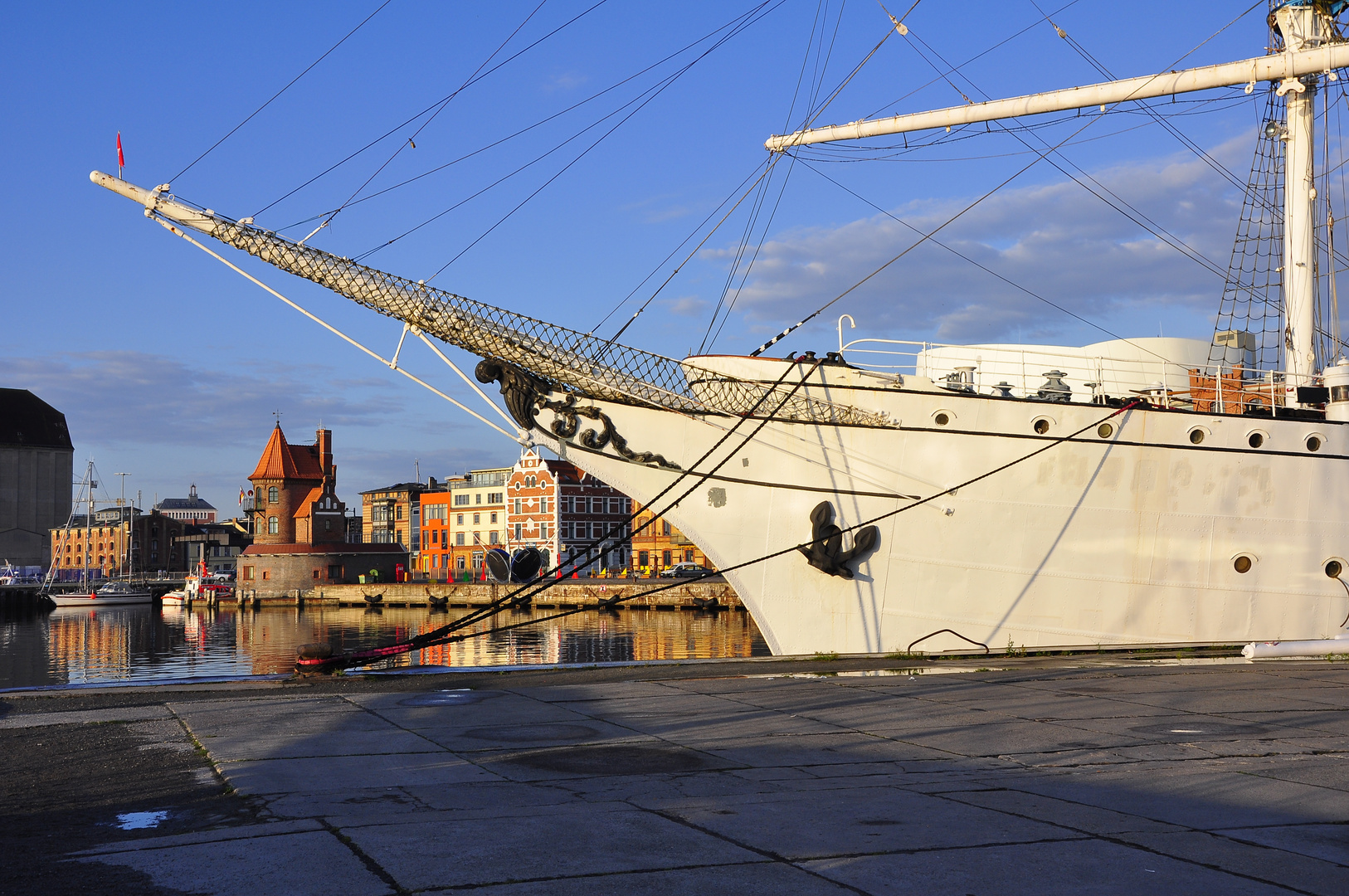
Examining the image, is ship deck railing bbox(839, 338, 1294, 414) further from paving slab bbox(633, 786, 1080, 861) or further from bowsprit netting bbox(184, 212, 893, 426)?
paving slab bbox(633, 786, 1080, 861)

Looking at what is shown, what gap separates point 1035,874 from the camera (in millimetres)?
4891

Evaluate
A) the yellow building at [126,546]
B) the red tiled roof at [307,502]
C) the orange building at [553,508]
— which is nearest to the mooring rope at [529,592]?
the orange building at [553,508]

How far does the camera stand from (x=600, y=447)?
16938 millimetres

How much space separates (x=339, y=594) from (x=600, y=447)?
254ft

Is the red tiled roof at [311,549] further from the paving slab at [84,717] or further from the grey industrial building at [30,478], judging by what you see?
the paving slab at [84,717]

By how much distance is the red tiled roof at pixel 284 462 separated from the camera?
99438 mm

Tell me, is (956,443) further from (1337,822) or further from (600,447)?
(1337,822)

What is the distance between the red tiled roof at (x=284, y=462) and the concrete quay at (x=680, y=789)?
9281 centimetres

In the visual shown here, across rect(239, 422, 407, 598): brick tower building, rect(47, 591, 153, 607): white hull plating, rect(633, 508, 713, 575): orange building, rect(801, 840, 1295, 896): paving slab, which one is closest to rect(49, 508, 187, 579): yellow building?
rect(47, 591, 153, 607): white hull plating

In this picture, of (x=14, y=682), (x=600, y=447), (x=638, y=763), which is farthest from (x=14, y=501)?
(x=638, y=763)

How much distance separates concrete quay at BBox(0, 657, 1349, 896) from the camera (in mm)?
4859

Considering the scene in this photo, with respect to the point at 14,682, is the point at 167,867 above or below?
above

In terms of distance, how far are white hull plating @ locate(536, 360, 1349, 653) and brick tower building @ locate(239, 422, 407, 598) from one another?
276 ft

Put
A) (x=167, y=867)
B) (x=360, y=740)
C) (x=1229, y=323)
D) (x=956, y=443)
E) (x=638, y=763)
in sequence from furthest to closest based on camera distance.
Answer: (x=1229, y=323)
(x=956, y=443)
(x=360, y=740)
(x=638, y=763)
(x=167, y=867)
